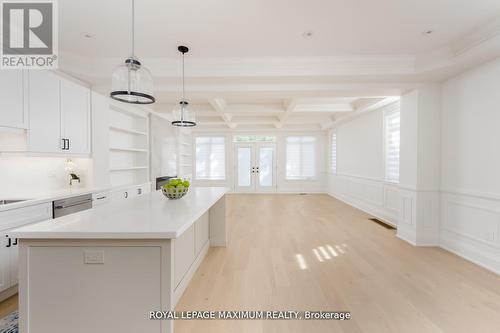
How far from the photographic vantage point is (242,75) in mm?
3438

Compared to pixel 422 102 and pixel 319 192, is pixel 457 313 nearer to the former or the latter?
pixel 422 102

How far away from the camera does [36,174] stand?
3.25 meters

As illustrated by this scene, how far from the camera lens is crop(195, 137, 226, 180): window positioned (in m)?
9.38

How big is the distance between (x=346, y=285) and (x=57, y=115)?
4.16 m

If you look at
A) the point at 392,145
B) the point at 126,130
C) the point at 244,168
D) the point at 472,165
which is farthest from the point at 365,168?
the point at 126,130

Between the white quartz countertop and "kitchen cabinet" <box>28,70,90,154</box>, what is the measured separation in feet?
5.66

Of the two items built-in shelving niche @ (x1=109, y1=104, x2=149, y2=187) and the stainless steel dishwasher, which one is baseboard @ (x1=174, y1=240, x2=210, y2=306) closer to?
the stainless steel dishwasher

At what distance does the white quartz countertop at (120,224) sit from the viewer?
4.62 ft

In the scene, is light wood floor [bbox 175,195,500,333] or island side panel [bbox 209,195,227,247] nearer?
light wood floor [bbox 175,195,500,333]

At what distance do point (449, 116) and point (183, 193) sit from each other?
13.1ft

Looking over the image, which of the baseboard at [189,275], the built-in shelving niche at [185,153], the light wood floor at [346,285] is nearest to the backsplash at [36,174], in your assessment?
the light wood floor at [346,285]

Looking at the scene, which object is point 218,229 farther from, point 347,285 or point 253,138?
point 253,138

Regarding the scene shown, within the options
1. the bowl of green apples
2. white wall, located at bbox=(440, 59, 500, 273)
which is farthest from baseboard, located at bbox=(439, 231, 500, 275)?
the bowl of green apples

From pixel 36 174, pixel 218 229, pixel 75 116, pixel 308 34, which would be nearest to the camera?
pixel 308 34
